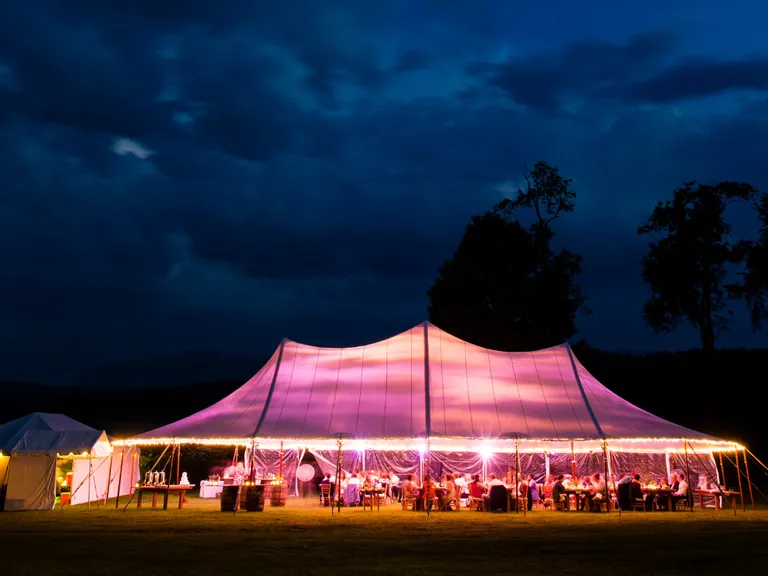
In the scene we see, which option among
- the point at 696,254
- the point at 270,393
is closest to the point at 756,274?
the point at 696,254

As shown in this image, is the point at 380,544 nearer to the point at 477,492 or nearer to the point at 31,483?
the point at 477,492

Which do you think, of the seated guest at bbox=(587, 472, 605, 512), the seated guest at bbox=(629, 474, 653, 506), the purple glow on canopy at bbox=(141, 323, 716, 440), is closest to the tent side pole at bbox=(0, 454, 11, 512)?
the purple glow on canopy at bbox=(141, 323, 716, 440)

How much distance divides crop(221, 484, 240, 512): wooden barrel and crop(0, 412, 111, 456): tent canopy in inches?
186

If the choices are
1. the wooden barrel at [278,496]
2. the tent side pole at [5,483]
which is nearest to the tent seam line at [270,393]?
the wooden barrel at [278,496]

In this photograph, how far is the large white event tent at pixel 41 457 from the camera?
17688mm

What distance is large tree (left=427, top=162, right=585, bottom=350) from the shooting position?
30.3 metres

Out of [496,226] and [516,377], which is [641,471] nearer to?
[516,377]

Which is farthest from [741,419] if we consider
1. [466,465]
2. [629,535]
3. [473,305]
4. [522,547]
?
[522,547]

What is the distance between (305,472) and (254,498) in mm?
7042

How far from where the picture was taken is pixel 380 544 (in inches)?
378

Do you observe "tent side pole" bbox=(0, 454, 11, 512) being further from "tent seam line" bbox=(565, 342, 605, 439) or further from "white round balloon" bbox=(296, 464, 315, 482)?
"tent seam line" bbox=(565, 342, 605, 439)

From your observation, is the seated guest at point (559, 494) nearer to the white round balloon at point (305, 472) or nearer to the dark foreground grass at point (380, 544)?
the dark foreground grass at point (380, 544)

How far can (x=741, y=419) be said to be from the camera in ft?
110

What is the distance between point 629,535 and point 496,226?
867 inches
